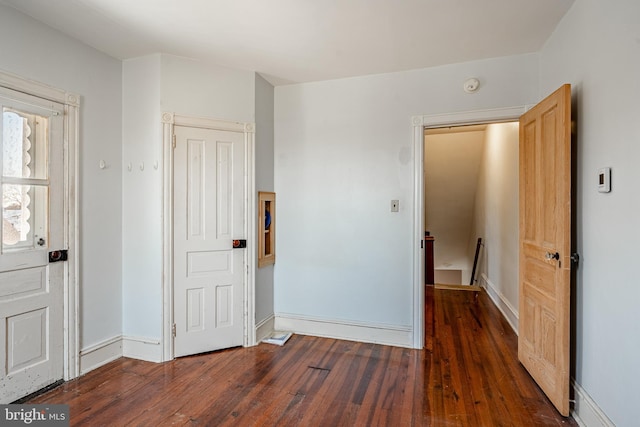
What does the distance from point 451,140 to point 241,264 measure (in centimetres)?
413

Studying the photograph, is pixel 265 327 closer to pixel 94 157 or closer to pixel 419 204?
pixel 419 204

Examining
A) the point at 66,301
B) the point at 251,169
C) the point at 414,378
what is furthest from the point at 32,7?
the point at 414,378

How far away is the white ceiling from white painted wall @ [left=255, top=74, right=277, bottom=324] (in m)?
0.34

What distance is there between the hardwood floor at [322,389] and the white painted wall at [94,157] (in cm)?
51

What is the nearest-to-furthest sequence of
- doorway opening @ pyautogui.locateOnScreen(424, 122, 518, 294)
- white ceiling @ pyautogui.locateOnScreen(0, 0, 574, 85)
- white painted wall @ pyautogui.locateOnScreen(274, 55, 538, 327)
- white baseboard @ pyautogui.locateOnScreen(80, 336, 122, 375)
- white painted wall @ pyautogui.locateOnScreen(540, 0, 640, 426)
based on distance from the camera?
white painted wall @ pyautogui.locateOnScreen(540, 0, 640, 426) → white ceiling @ pyautogui.locateOnScreen(0, 0, 574, 85) → white baseboard @ pyautogui.locateOnScreen(80, 336, 122, 375) → white painted wall @ pyautogui.locateOnScreen(274, 55, 538, 327) → doorway opening @ pyautogui.locateOnScreen(424, 122, 518, 294)

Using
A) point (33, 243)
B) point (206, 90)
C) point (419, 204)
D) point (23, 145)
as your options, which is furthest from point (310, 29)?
point (33, 243)

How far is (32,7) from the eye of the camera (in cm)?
210

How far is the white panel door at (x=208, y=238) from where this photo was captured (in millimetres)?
2840

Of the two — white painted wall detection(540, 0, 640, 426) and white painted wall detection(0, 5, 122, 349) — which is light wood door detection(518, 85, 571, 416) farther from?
white painted wall detection(0, 5, 122, 349)

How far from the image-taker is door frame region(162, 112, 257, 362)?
9.08 ft

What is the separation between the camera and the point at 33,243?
2.29 meters

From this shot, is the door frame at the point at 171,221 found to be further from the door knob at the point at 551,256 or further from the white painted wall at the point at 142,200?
the door knob at the point at 551,256

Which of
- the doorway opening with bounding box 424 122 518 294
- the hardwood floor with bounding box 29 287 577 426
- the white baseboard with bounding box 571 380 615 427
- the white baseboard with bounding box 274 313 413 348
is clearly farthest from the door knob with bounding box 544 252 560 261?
the doorway opening with bounding box 424 122 518 294

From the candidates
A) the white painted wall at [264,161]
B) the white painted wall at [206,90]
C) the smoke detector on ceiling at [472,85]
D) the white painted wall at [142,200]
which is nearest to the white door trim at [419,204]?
the smoke detector on ceiling at [472,85]
